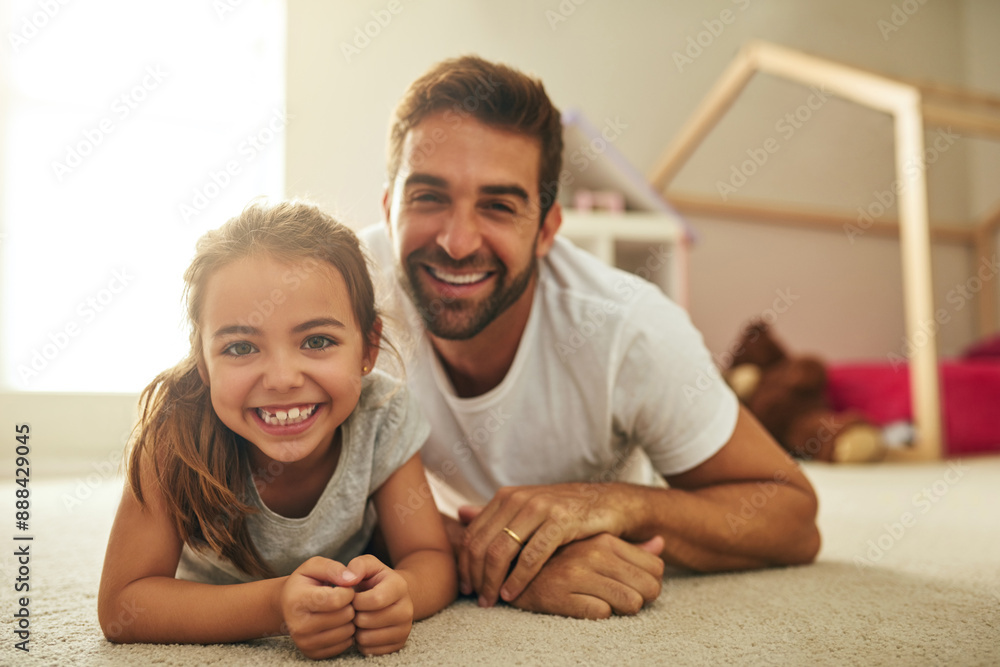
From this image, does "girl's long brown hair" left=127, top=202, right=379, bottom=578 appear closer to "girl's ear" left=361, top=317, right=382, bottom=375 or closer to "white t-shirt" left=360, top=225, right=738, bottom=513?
"girl's ear" left=361, top=317, right=382, bottom=375

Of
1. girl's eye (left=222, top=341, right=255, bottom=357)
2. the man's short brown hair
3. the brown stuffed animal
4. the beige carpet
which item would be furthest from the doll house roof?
girl's eye (left=222, top=341, right=255, bottom=357)

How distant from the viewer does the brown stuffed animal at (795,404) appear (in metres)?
1.89

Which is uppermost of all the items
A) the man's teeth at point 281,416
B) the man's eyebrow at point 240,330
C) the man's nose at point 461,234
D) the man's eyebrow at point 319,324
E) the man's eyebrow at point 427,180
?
the man's eyebrow at point 427,180

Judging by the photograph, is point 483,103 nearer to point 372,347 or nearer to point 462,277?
point 462,277

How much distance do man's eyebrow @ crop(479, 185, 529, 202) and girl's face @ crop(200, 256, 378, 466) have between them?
0.91 ft

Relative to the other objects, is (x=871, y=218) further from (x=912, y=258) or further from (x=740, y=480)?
(x=740, y=480)

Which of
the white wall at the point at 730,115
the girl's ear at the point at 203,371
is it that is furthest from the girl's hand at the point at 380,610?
the white wall at the point at 730,115

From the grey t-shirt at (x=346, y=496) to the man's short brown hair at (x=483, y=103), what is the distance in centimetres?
34

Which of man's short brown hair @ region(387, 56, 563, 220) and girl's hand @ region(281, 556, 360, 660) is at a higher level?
man's short brown hair @ region(387, 56, 563, 220)

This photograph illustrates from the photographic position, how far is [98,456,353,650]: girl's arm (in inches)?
23.3

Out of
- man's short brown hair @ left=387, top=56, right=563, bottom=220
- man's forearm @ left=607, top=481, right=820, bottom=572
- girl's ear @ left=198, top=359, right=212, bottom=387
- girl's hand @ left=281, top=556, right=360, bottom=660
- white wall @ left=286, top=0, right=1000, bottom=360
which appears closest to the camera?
girl's hand @ left=281, top=556, right=360, bottom=660

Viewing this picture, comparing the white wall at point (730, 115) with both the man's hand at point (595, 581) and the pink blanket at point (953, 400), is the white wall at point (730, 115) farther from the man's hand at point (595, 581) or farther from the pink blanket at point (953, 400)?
the man's hand at point (595, 581)

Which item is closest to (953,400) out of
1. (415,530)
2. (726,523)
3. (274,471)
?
(726,523)

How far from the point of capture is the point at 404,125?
94cm
